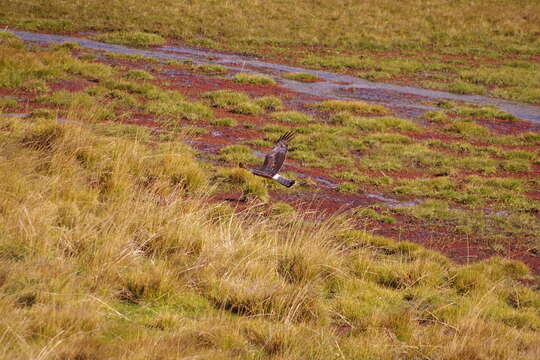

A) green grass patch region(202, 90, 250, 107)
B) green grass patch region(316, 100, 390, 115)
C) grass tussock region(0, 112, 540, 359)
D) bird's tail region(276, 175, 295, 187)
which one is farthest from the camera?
green grass patch region(316, 100, 390, 115)

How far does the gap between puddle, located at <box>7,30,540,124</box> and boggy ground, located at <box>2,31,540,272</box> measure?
794 millimetres

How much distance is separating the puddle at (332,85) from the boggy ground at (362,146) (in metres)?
0.79

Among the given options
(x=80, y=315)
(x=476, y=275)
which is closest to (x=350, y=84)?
(x=476, y=275)

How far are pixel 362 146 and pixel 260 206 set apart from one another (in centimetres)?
598

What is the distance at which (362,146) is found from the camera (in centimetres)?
1642

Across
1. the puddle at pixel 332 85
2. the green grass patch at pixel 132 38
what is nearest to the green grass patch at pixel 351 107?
the puddle at pixel 332 85

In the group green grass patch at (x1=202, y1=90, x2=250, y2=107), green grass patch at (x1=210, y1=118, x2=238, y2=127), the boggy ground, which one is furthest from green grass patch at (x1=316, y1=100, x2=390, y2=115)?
green grass patch at (x1=210, y1=118, x2=238, y2=127)

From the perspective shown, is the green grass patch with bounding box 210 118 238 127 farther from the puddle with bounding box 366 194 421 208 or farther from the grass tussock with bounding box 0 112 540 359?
the grass tussock with bounding box 0 112 540 359

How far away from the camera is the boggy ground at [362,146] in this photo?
11445 millimetres

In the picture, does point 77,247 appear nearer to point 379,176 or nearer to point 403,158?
point 379,176

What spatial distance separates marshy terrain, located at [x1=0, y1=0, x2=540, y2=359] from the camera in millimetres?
5176

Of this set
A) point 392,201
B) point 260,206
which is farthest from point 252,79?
point 260,206

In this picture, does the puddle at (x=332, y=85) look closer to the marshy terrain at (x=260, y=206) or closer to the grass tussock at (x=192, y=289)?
the marshy terrain at (x=260, y=206)

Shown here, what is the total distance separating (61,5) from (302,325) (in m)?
36.3
